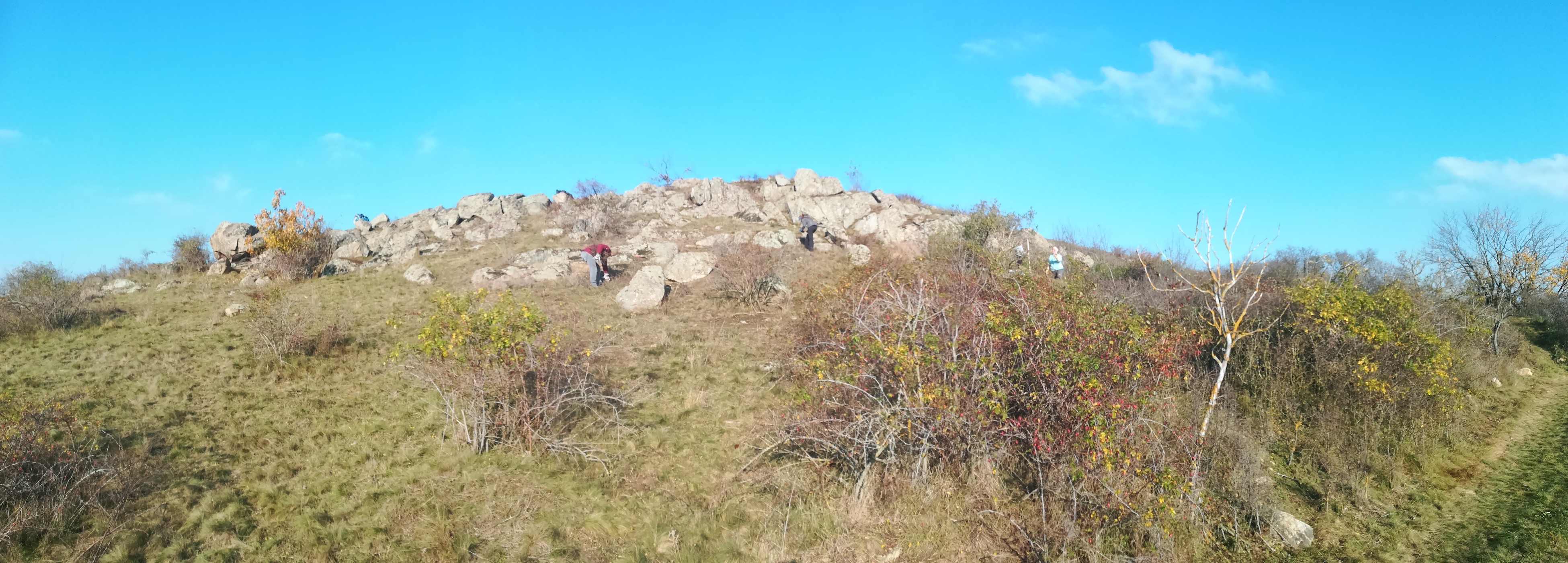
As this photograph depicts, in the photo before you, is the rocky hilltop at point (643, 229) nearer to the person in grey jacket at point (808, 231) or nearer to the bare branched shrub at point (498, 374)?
the person in grey jacket at point (808, 231)

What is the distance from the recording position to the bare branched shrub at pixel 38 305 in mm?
14172

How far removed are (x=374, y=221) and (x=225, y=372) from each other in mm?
25327

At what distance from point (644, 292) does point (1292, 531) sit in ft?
51.5

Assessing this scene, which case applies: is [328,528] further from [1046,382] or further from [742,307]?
[742,307]

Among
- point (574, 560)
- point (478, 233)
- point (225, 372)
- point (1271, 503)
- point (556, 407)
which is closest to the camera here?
point (574, 560)

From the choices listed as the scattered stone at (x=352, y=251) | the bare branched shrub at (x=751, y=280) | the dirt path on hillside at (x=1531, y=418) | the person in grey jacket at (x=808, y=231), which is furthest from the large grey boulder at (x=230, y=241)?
the dirt path on hillside at (x=1531, y=418)

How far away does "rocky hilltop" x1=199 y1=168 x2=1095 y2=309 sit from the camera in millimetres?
22547

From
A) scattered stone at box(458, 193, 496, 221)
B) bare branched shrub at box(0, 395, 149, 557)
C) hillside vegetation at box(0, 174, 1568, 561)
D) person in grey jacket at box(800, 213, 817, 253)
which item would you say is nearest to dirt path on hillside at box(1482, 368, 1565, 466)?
hillside vegetation at box(0, 174, 1568, 561)

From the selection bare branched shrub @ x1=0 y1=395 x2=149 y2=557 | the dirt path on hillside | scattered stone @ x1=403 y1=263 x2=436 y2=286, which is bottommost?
bare branched shrub @ x1=0 y1=395 x2=149 y2=557

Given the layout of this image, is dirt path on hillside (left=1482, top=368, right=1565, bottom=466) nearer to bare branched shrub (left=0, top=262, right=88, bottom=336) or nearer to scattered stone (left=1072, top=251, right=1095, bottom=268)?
scattered stone (left=1072, top=251, right=1095, bottom=268)

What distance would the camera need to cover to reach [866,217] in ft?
103

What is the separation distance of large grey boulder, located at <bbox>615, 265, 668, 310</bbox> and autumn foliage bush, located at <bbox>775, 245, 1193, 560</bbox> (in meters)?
10.8

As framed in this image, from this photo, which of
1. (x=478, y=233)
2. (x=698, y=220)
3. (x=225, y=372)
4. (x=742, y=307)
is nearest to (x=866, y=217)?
(x=698, y=220)

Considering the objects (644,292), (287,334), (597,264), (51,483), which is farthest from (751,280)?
(51,483)
